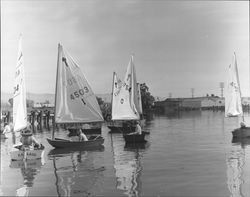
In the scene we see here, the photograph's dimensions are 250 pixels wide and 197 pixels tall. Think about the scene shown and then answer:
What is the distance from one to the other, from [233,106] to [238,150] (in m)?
13.6

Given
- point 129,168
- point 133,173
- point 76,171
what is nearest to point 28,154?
point 76,171

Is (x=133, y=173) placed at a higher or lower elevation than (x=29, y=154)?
lower

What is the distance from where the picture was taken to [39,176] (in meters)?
18.3

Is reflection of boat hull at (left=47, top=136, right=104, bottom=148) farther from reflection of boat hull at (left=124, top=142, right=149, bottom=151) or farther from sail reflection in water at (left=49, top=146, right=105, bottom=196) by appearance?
reflection of boat hull at (left=124, top=142, right=149, bottom=151)

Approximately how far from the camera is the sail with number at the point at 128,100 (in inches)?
1571

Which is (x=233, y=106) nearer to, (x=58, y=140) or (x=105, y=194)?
(x=58, y=140)

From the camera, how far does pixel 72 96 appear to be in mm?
30047

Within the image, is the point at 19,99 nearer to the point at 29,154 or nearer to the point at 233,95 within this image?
the point at 29,154

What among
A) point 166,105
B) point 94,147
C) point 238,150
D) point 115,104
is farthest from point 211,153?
point 166,105

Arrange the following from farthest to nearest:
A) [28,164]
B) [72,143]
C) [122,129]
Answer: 1. [122,129]
2. [72,143]
3. [28,164]

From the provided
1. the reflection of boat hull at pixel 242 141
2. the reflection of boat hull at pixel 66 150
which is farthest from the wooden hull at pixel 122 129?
the reflection of boat hull at pixel 66 150

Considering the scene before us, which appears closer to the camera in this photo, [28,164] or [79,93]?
[28,164]

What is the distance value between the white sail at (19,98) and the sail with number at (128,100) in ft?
53.6

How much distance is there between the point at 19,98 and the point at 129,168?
891 cm
